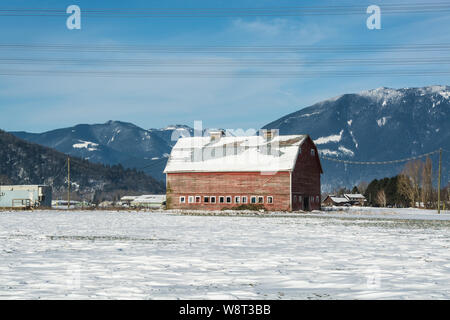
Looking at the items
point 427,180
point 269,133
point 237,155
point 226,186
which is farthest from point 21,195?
point 427,180

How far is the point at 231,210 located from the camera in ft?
171

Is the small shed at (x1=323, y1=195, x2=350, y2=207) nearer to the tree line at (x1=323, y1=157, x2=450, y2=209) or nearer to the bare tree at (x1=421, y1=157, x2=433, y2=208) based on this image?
the tree line at (x1=323, y1=157, x2=450, y2=209)

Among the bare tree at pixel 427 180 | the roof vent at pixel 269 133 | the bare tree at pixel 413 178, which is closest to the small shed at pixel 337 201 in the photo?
the bare tree at pixel 413 178

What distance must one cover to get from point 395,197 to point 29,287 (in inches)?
4058

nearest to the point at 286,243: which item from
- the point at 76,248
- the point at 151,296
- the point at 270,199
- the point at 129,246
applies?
the point at 129,246

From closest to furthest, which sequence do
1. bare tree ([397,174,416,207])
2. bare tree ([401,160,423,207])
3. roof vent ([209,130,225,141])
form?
roof vent ([209,130,225,141])
bare tree ([397,174,416,207])
bare tree ([401,160,423,207])

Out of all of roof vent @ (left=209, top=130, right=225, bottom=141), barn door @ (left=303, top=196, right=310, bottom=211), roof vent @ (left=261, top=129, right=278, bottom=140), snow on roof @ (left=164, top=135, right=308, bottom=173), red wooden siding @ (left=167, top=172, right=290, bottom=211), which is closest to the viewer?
red wooden siding @ (left=167, top=172, right=290, bottom=211)

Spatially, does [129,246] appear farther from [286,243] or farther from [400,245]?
[400,245]

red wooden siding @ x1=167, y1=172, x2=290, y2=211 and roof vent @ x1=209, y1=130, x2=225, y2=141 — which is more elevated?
roof vent @ x1=209, y1=130, x2=225, y2=141

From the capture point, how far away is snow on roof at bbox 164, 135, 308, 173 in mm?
53219

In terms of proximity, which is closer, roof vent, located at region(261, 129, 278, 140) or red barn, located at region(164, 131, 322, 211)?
red barn, located at region(164, 131, 322, 211)

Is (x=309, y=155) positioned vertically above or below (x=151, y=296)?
above

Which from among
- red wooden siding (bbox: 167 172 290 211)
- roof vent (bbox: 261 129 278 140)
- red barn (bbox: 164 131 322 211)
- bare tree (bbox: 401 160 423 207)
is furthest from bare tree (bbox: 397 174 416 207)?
red wooden siding (bbox: 167 172 290 211)

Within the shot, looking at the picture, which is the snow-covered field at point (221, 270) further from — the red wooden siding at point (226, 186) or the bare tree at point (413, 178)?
the bare tree at point (413, 178)
